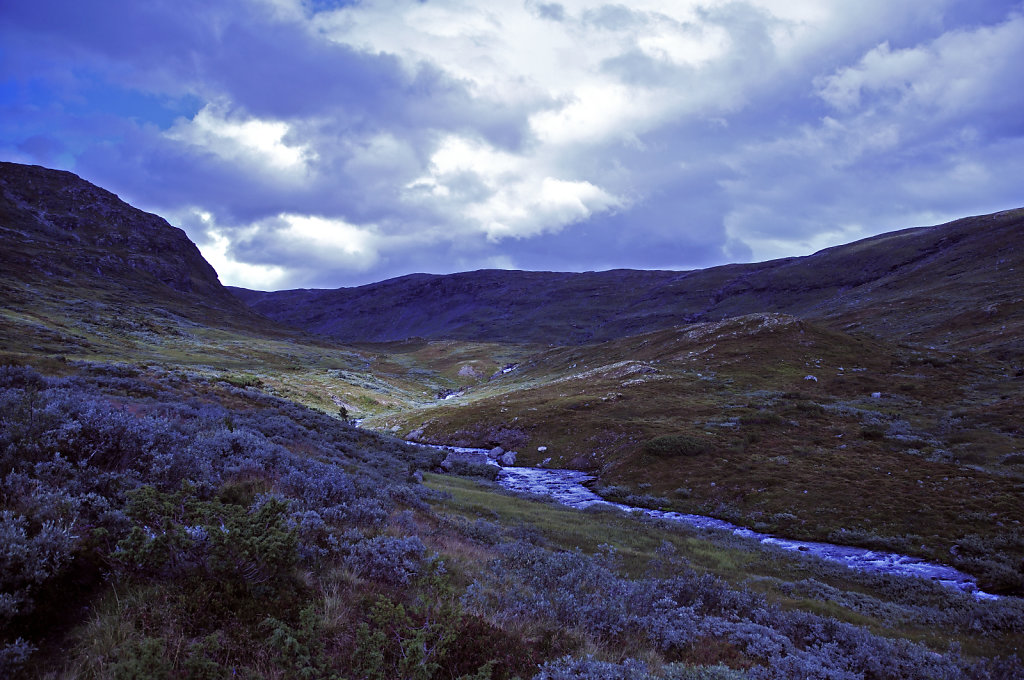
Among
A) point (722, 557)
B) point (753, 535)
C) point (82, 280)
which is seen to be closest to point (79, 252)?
point (82, 280)

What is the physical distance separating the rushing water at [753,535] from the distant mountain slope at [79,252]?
105m

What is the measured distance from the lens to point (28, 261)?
11856cm

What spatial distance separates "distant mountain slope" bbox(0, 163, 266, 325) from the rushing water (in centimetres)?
10527

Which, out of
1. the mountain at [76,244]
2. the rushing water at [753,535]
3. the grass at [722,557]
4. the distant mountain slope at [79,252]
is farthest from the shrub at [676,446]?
the mountain at [76,244]

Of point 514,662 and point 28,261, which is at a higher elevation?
point 28,261

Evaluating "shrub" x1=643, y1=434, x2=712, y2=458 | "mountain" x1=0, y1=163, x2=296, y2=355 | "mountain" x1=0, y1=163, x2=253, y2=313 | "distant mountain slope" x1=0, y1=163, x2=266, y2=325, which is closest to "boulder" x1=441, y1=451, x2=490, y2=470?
"shrub" x1=643, y1=434, x2=712, y2=458

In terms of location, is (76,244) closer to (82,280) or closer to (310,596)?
(82,280)

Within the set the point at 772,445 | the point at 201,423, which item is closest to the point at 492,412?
the point at 772,445

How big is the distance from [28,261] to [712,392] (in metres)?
156

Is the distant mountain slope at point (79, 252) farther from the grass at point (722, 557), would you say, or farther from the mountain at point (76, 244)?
the grass at point (722, 557)

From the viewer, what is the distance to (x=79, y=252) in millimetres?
147500

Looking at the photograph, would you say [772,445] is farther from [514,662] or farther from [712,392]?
[514,662]

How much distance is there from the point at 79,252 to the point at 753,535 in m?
192

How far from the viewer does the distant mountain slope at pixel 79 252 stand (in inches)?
4579
